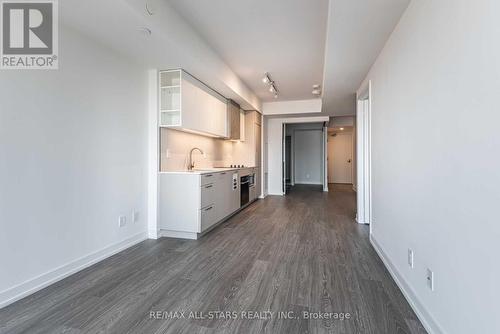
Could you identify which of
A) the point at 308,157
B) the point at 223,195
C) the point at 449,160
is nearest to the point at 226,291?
the point at 449,160

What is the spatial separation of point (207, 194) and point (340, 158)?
794cm

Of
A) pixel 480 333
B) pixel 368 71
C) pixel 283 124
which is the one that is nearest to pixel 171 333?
pixel 480 333

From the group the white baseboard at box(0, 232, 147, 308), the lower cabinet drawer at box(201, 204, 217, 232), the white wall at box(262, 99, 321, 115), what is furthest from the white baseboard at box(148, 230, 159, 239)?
the white wall at box(262, 99, 321, 115)

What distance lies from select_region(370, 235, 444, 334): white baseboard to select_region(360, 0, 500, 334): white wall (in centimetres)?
1

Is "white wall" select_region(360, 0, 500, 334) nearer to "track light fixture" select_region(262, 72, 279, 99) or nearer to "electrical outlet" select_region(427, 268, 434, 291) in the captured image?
"electrical outlet" select_region(427, 268, 434, 291)

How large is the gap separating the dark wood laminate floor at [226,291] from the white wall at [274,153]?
405 cm

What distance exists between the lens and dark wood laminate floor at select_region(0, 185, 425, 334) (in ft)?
5.22

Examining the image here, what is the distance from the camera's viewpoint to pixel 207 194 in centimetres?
349

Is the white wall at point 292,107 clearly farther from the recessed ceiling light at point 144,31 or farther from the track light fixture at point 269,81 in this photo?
the recessed ceiling light at point 144,31

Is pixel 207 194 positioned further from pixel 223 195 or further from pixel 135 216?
pixel 135 216

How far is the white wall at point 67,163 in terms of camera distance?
6.07 feet

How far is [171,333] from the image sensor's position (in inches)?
59.5

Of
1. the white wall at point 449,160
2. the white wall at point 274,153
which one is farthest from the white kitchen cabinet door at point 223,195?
the white wall at point 274,153

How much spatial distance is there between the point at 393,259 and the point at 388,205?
51 centimetres
